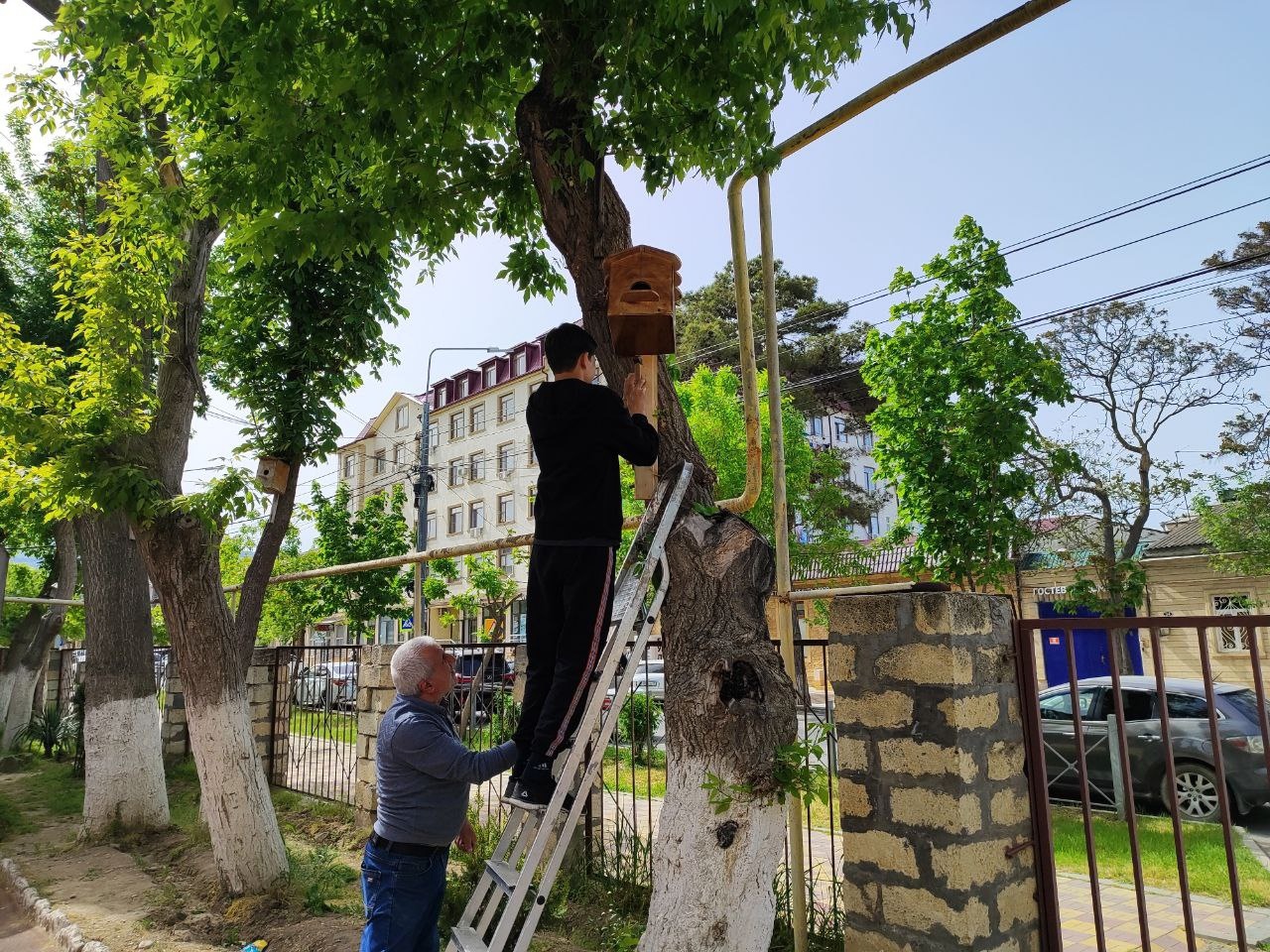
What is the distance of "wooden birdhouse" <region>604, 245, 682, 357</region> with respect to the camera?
3.45m

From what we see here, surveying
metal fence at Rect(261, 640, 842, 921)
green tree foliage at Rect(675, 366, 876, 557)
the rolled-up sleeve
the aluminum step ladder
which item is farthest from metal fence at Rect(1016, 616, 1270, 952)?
green tree foliage at Rect(675, 366, 876, 557)

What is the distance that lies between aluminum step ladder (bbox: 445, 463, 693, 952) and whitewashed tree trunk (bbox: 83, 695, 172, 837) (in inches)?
276

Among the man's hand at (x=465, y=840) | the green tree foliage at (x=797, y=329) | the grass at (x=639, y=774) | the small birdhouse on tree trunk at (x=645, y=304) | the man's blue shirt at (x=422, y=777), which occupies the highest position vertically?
the green tree foliage at (x=797, y=329)

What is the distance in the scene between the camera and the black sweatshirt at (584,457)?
10.3 feet

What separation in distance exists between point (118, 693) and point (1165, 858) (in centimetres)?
1041

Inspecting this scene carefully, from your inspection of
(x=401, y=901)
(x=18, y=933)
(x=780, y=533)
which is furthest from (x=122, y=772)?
(x=780, y=533)

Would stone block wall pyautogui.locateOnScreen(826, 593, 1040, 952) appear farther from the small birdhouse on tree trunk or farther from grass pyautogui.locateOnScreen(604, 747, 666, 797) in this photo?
grass pyautogui.locateOnScreen(604, 747, 666, 797)

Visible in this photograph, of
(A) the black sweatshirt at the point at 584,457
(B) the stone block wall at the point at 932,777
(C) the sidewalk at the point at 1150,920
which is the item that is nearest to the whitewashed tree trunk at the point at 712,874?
(B) the stone block wall at the point at 932,777

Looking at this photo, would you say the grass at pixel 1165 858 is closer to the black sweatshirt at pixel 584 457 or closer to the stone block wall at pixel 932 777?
the stone block wall at pixel 932 777

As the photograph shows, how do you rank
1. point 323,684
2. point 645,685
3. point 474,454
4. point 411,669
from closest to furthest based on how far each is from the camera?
point 411,669
point 645,685
point 323,684
point 474,454

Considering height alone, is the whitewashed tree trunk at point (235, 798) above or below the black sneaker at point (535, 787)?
below

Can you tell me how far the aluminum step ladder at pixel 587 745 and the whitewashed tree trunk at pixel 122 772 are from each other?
702 cm

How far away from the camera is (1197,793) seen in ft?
28.8

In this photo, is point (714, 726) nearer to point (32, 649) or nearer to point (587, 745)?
point (587, 745)
